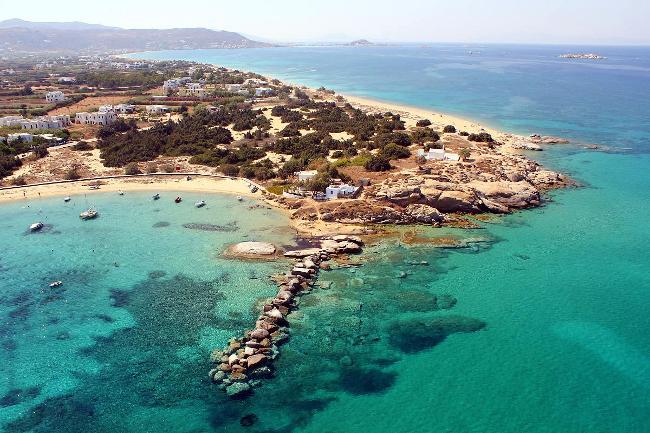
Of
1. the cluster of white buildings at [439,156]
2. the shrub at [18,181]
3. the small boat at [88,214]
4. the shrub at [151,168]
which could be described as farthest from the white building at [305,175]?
the shrub at [18,181]

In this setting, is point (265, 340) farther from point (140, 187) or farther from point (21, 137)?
point (21, 137)

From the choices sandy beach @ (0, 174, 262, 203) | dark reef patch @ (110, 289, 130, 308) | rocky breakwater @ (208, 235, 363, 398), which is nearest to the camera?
rocky breakwater @ (208, 235, 363, 398)

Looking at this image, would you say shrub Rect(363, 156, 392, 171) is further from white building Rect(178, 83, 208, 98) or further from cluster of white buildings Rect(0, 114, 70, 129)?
white building Rect(178, 83, 208, 98)

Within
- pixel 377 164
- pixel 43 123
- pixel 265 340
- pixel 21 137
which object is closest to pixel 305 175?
pixel 377 164

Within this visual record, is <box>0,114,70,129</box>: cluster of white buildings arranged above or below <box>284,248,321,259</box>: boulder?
above

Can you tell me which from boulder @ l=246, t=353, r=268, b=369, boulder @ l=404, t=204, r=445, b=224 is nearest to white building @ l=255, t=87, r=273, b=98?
boulder @ l=404, t=204, r=445, b=224

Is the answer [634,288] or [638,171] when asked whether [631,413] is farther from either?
[638,171]

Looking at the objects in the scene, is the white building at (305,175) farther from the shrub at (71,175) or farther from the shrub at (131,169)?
the shrub at (71,175)
